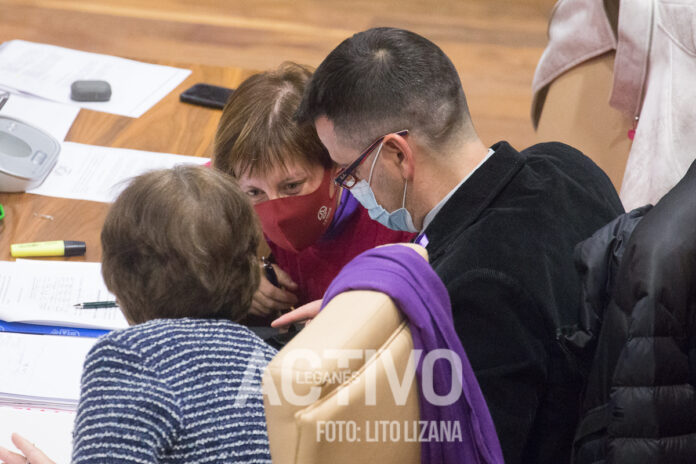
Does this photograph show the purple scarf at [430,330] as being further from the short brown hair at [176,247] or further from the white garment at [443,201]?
the white garment at [443,201]

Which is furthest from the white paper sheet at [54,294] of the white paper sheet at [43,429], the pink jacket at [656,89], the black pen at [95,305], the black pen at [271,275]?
the pink jacket at [656,89]

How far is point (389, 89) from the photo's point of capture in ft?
4.53

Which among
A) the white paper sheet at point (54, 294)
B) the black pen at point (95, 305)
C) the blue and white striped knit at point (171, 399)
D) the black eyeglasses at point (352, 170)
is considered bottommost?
the white paper sheet at point (54, 294)

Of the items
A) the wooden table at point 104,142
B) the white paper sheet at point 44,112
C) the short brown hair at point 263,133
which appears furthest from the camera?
the white paper sheet at point 44,112

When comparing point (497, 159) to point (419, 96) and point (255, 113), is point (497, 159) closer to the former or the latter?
point (419, 96)

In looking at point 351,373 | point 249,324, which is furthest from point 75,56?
point 351,373

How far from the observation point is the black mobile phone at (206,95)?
216 cm

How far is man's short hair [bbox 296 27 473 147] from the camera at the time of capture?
1.39m

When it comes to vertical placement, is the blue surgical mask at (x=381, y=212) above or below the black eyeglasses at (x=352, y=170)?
below

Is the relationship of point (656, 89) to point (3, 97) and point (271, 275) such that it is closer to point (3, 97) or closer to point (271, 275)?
point (271, 275)

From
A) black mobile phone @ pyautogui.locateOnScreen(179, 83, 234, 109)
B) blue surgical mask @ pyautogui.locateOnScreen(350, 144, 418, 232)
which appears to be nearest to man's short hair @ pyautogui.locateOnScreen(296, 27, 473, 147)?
blue surgical mask @ pyautogui.locateOnScreen(350, 144, 418, 232)

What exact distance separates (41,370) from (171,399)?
0.49 metres

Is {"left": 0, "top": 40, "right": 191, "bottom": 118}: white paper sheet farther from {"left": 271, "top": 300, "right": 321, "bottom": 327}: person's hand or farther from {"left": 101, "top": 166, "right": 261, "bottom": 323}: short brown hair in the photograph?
{"left": 101, "top": 166, "right": 261, "bottom": 323}: short brown hair

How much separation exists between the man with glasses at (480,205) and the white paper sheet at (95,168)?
0.55 meters
